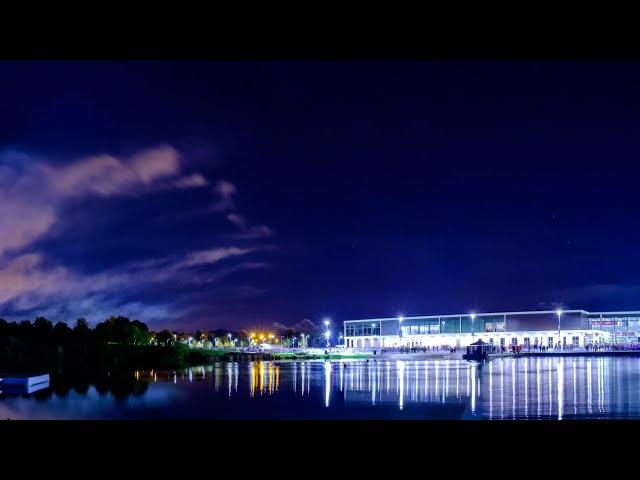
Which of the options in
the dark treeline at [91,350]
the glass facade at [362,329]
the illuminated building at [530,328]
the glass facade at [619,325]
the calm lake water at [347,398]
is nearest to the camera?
the calm lake water at [347,398]

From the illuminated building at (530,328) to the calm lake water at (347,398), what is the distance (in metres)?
23.4

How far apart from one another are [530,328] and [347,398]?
2975cm

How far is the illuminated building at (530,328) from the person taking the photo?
37062mm

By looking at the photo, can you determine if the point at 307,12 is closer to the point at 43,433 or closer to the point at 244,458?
the point at 244,458

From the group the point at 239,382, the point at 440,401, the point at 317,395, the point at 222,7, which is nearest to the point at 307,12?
the point at 222,7

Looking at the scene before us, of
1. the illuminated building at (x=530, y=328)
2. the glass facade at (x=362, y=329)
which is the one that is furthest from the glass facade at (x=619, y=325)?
the glass facade at (x=362, y=329)

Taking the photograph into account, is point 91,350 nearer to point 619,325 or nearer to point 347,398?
point 347,398

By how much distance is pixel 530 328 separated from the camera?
125ft

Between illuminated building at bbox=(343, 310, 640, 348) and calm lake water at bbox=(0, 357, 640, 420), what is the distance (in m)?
23.4

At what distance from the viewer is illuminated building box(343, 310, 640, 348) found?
37.1 meters

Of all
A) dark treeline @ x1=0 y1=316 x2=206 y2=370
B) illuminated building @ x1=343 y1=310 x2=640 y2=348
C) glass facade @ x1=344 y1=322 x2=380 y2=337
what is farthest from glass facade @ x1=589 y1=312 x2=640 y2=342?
dark treeline @ x1=0 y1=316 x2=206 y2=370

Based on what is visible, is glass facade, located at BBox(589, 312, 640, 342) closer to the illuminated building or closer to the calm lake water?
the illuminated building

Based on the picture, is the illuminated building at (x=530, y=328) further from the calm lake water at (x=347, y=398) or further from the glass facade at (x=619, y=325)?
the calm lake water at (x=347, y=398)

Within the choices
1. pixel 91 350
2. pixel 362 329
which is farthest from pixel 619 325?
pixel 91 350
